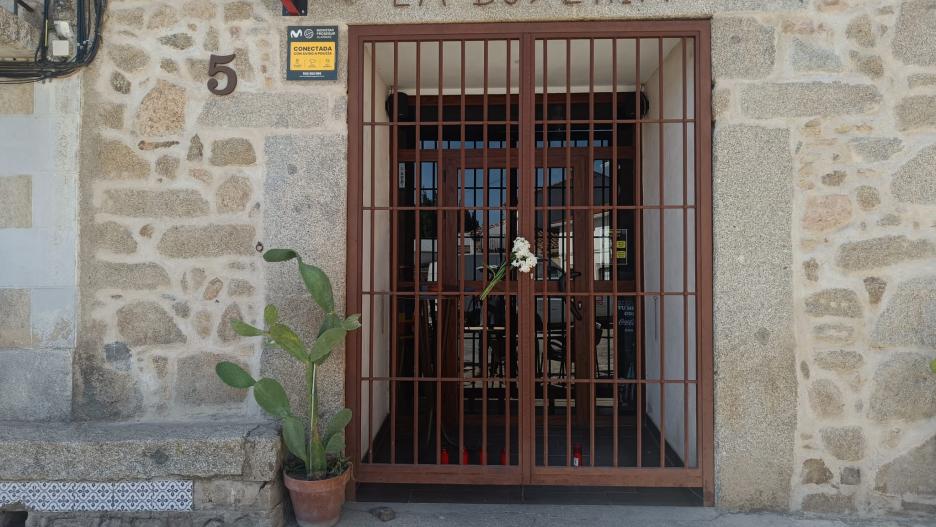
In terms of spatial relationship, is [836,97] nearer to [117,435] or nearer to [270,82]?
[270,82]

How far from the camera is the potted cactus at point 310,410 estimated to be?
2795mm

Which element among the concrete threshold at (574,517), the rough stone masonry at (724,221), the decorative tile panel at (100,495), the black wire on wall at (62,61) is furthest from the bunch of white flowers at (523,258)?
the black wire on wall at (62,61)

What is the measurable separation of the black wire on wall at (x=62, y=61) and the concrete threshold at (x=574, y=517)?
2752 millimetres

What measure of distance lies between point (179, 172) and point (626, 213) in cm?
332

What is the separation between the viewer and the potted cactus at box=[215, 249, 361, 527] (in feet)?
9.17

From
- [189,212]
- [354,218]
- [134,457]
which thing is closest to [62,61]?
[189,212]

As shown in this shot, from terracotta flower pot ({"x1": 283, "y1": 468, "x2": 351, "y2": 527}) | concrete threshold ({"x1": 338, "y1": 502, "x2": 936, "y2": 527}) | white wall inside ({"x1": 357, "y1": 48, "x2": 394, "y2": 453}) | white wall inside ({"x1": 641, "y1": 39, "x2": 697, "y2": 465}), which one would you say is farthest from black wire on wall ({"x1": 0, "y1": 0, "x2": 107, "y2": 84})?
white wall inside ({"x1": 641, "y1": 39, "x2": 697, "y2": 465})

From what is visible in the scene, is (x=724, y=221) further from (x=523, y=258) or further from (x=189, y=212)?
(x=189, y=212)

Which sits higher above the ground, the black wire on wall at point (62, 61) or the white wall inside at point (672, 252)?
the black wire on wall at point (62, 61)

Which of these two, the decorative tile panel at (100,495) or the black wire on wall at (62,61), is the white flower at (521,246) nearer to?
the decorative tile panel at (100,495)

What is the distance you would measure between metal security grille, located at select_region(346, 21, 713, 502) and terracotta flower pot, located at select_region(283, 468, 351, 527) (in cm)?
35

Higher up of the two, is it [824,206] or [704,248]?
[824,206]

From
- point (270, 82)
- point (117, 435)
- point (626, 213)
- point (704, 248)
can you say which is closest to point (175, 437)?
point (117, 435)

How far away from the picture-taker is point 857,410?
3.04 m
